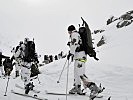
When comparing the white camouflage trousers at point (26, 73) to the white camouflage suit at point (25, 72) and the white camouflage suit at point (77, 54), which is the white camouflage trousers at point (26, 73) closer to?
the white camouflage suit at point (25, 72)

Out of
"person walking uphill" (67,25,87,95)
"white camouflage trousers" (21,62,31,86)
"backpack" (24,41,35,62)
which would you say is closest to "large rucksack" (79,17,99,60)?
"person walking uphill" (67,25,87,95)

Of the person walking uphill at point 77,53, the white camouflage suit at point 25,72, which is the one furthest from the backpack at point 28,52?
the person walking uphill at point 77,53

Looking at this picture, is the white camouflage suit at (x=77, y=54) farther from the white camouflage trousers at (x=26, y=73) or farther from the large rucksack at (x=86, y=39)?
the white camouflage trousers at (x=26, y=73)

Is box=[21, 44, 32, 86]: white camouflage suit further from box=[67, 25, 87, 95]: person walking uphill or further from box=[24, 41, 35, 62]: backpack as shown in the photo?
box=[67, 25, 87, 95]: person walking uphill

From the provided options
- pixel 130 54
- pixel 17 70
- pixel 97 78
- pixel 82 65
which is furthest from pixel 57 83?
pixel 130 54

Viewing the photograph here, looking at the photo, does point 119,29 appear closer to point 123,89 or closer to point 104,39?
point 104,39

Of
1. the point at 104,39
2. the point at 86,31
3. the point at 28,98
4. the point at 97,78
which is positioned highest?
the point at 104,39

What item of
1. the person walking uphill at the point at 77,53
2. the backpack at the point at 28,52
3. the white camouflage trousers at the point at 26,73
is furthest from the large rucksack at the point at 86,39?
the white camouflage trousers at the point at 26,73

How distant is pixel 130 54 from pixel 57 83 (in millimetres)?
12859

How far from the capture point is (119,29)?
1677 inches

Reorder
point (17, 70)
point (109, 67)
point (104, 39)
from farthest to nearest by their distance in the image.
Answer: point (104, 39), point (17, 70), point (109, 67)

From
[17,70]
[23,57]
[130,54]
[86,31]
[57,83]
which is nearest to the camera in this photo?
[86,31]

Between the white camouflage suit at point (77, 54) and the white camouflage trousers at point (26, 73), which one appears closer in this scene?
the white camouflage suit at point (77, 54)

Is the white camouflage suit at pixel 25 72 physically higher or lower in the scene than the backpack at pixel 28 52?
lower
